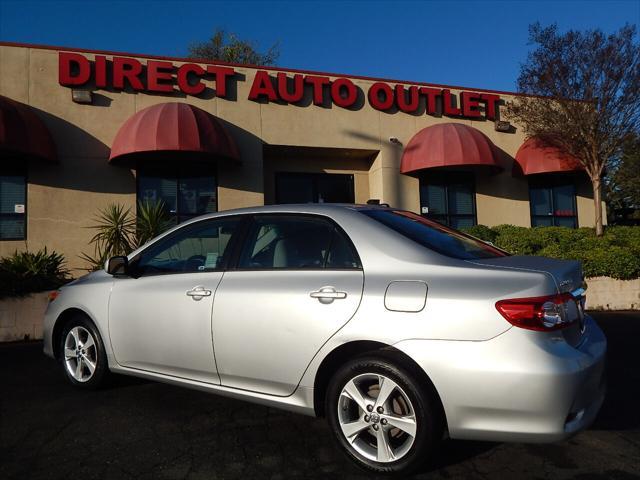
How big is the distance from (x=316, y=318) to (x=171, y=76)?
9814mm

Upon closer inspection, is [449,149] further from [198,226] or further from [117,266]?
[117,266]

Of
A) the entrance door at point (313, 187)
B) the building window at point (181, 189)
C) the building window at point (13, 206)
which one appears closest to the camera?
the building window at point (13, 206)

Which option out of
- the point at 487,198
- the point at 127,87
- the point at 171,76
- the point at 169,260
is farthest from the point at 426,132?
the point at 169,260

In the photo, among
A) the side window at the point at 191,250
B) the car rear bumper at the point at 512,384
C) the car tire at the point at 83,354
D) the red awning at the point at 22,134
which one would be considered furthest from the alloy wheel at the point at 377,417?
the red awning at the point at 22,134

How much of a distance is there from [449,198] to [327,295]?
36.9ft

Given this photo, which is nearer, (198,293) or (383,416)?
(383,416)

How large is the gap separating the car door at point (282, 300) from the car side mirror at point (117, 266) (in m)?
1.03

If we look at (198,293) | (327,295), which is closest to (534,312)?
(327,295)

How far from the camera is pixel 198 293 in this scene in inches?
128

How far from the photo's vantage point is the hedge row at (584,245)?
9.02 meters

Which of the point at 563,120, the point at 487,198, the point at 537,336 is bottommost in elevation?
the point at 537,336

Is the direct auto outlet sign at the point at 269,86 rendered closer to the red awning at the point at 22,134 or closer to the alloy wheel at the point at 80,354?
the red awning at the point at 22,134

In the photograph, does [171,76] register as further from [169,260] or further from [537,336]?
[537,336]

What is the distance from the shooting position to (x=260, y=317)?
2.94 meters
